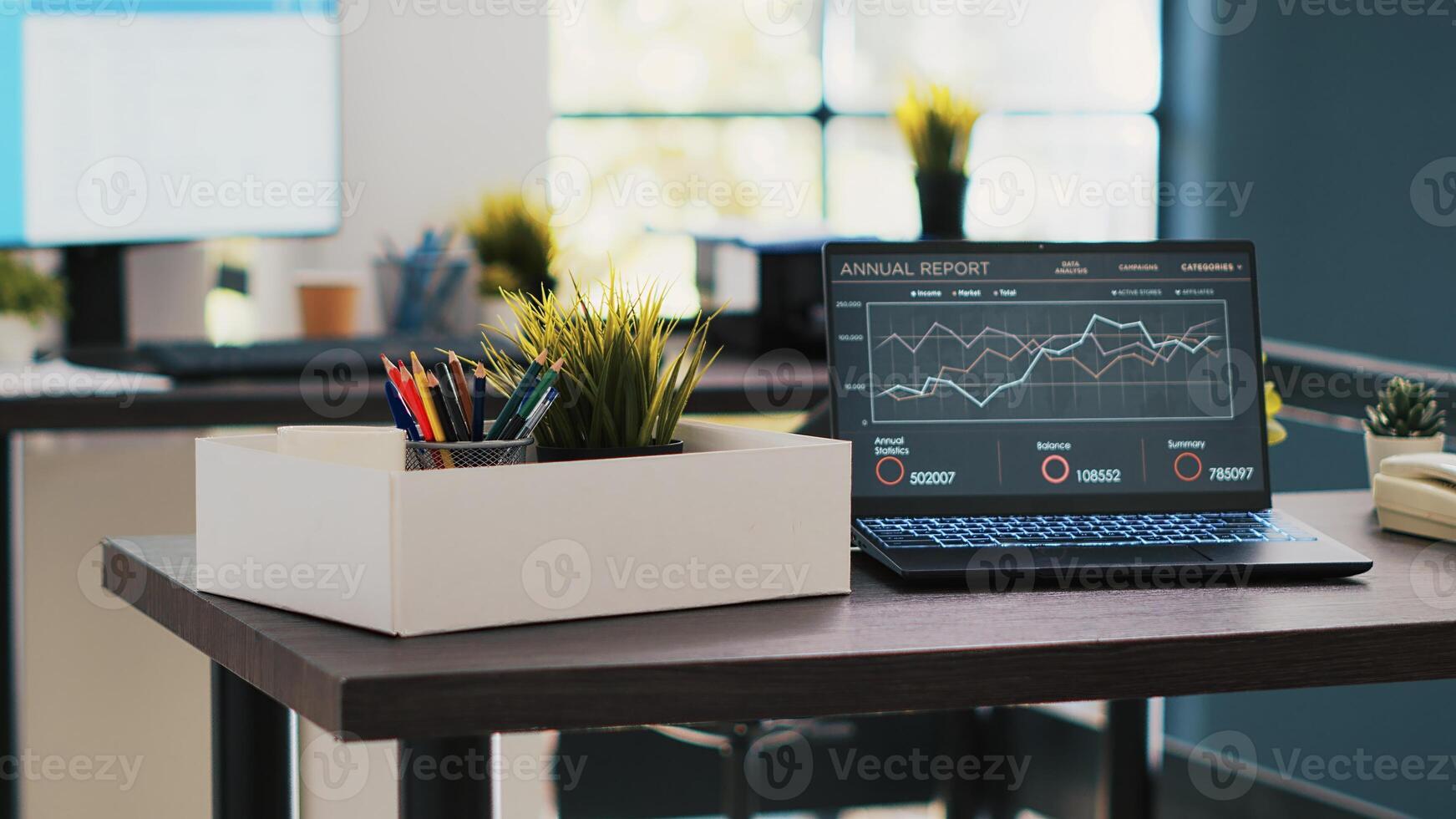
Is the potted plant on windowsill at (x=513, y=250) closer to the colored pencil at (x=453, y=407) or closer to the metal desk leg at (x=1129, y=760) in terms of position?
the metal desk leg at (x=1129, y=760)

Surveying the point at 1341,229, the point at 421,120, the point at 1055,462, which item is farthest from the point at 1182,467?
the point at 421,120

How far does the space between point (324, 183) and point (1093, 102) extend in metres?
2.19

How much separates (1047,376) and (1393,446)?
0.41m

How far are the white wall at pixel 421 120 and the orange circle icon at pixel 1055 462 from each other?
6.66 ft

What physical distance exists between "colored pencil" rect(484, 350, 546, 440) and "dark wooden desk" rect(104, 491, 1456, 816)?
0.46ft

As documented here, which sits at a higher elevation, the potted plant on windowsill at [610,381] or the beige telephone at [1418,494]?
the potted plant on windowsill at [610,381]

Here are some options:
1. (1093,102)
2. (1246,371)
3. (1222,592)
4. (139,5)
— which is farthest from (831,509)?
(1093,102)

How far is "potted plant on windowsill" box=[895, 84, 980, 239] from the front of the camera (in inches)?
98.0

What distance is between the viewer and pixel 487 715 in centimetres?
75

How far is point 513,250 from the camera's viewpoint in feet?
8.29

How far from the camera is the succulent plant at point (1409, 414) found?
135 cm

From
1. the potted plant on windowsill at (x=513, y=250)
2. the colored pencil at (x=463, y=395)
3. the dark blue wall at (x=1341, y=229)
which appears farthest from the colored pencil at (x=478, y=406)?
the dark blue wall at (x=1341, y=229)

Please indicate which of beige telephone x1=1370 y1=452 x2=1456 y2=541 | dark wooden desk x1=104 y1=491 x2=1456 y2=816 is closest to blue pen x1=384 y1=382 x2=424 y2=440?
dark wooden desk x1=104 y1=491 x2=1456 y2=816

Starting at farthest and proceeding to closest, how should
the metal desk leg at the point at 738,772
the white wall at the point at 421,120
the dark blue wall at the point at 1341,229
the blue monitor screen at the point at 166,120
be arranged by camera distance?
the white wall at the point at 421,120, the dark blue wall at the point at 1341,229, the metal desk leg at the point at 738,772, the blue monitor screen at the point at 166,120
